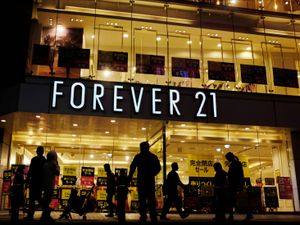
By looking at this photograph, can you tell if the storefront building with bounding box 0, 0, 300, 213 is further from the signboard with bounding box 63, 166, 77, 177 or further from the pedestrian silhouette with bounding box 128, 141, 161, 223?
the pedestrian silhouette with bounding box 128, 141, 161, 223

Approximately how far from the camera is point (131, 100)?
45.5 ft

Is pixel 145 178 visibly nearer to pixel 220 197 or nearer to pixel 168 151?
pixel 220 197

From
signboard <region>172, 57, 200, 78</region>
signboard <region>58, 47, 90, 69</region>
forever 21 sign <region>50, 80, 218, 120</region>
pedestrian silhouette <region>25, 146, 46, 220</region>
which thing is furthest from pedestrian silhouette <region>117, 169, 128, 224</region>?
signboard <region>172, 57, 200, 78</region>

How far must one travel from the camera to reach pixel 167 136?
15625 millimetres

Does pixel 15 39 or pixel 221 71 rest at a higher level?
pixel 15 39

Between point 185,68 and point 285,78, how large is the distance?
4518 millimetres

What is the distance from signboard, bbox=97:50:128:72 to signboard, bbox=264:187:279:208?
26.2 feet

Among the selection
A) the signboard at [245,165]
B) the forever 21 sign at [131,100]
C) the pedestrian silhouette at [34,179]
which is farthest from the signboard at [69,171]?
the pedestrian silhouette at [34,179]

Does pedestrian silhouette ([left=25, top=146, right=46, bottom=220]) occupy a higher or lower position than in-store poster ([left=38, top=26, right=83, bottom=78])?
lower

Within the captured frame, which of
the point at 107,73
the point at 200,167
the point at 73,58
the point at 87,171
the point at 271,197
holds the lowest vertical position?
Result: the point at 271,197

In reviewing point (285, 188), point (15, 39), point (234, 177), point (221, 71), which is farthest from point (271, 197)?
point (15, 39)

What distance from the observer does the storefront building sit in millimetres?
13820

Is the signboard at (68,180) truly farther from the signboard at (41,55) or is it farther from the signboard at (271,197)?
the signboard at (271,197)

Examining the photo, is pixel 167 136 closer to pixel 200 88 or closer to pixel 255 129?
pixel 200 88
